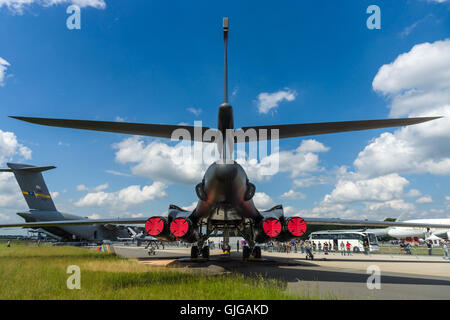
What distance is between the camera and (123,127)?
546 centimetres

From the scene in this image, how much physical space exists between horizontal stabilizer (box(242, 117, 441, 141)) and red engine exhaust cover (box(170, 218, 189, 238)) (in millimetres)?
3868

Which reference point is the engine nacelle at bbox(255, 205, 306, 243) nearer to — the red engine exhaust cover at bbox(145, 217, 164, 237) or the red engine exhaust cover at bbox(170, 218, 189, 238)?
the red engine exhaust cover at bbox(170, 218, 189, 238)

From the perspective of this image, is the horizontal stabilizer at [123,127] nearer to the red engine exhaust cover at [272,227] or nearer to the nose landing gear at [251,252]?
the red engine exhaust cover at [272,227]

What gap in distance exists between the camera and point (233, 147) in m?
6.41

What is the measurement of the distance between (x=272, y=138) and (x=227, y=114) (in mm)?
1392

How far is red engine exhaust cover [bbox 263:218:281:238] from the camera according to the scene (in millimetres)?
8656

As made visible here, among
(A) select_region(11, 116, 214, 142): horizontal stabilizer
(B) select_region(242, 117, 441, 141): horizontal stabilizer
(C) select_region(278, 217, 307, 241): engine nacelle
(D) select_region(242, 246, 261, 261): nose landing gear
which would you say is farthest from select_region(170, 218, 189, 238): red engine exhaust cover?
(D) select_region(242, 246, 261, 261): nose landing gear

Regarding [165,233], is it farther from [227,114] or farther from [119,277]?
[227,114]

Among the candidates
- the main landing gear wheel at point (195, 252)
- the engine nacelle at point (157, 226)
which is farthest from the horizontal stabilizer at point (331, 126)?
the main landing gear wheel at point (195, 252)

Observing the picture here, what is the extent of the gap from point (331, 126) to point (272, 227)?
4311mm

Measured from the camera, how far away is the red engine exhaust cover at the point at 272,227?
28.4 feet

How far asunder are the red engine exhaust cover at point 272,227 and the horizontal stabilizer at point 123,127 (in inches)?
160

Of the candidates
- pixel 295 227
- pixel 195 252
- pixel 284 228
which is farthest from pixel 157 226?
pixel 195 252
